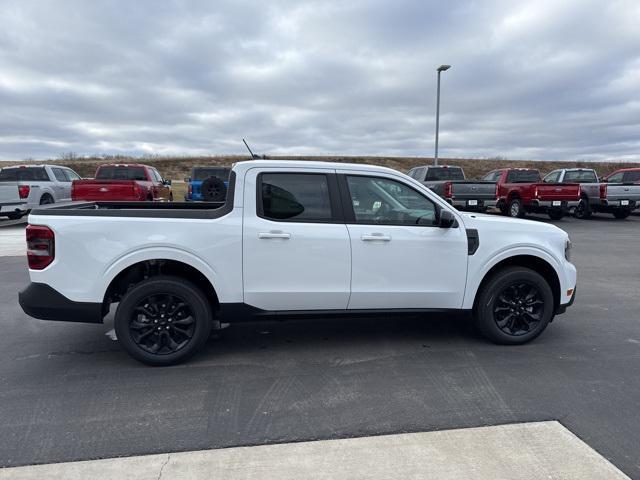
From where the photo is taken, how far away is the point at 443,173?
18.1 m

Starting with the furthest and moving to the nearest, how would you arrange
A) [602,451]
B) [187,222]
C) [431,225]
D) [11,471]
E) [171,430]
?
[431,225]
[187,222]
[171,430]
[602,451]
[11,471]

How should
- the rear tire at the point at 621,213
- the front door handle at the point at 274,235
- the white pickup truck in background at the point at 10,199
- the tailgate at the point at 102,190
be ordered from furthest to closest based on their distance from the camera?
the rear tire at the point at 621,213 → the white pickup truck in background at the point at 10,199 → the tailgate at the point at 102,190 → the front door handle at the point at 274,235

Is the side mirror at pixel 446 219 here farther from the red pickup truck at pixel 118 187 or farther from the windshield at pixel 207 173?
the windshield at pixel 207 173

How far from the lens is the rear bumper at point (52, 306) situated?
13.4 feet

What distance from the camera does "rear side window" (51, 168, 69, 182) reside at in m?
16.3

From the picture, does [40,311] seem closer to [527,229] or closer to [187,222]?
[187,222]

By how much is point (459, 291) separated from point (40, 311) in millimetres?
3705

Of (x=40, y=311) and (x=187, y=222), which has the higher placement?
(x=187, y=222)

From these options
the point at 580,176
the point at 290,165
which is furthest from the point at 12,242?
the point at 580,176

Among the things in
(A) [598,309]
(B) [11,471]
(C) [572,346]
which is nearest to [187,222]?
(B) [11,471]

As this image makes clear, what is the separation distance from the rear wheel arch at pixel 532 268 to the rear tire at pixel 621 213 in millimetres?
16077

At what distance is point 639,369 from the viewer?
4238 millimetres

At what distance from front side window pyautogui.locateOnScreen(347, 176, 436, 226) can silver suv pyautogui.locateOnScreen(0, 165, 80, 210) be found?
1335 cm

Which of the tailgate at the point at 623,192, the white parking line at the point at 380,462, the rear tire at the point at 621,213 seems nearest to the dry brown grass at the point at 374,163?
the rear tire at the point at 621,213
